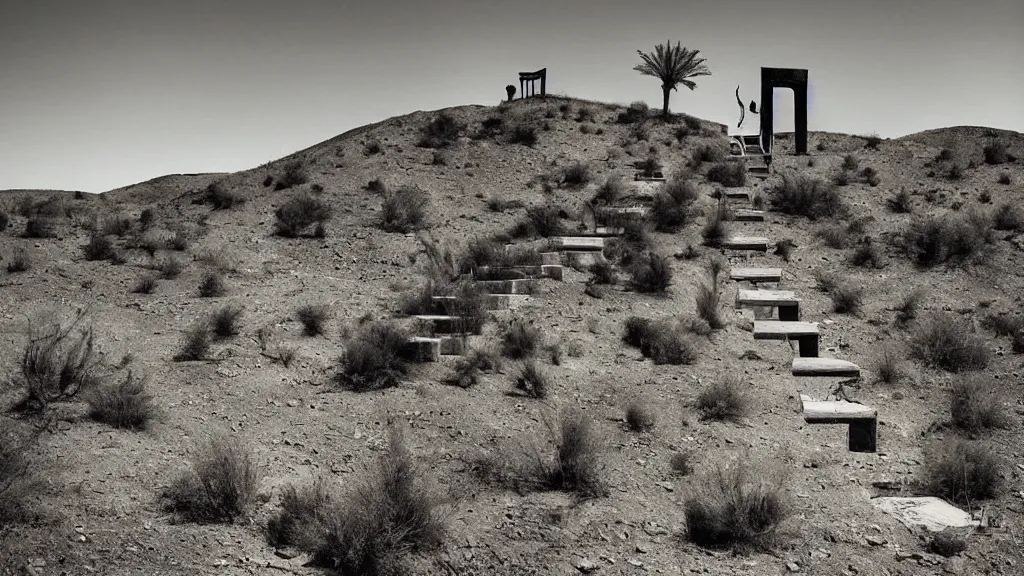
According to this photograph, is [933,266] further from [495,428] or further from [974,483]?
[495,428]

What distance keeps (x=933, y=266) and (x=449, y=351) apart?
7.83m

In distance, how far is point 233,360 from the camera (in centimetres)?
910

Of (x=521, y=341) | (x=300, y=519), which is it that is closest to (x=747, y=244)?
(x=521, y=341)

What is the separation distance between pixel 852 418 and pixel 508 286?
5324 millimetres

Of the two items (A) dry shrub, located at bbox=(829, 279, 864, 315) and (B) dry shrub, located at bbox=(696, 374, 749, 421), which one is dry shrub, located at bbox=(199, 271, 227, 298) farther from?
(A) dry shrub, located at bbox=(829, 279, 864, 315)

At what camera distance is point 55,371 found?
7.75 meters

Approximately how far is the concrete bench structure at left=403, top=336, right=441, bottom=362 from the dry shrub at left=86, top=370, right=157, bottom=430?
301 centimetres

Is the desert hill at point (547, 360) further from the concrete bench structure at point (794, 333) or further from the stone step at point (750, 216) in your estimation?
the stone step at point (750, 216)

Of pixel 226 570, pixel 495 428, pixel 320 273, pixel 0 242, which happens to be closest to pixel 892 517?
pixel 495 428

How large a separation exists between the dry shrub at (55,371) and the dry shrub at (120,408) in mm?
297

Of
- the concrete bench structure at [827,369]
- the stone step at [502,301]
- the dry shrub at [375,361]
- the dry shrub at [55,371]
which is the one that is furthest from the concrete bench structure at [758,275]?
the dry shrub at [55,371]

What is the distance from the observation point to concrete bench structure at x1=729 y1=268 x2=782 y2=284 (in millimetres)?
12446

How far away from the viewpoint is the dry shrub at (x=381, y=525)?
18.3 feet

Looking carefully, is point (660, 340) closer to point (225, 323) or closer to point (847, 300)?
point (847, 300)
